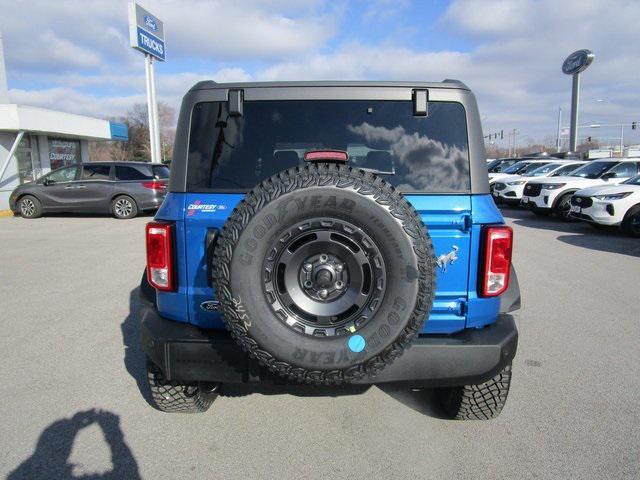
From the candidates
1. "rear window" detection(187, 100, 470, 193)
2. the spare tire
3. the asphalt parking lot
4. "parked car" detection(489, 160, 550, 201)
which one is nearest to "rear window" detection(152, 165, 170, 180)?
the asphalt parking lot

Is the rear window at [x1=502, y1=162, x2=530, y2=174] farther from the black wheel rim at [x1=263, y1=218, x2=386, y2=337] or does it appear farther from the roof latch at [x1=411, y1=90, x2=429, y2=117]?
the black wheel rim at [x1=263, y1=218, x2=386, y2=337]

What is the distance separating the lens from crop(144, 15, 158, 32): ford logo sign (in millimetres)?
22822

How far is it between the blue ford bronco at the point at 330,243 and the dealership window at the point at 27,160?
1670 centimetres

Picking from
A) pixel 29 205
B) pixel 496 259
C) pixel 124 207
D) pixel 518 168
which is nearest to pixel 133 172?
pixel 124 207

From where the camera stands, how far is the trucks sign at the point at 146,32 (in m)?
21.5

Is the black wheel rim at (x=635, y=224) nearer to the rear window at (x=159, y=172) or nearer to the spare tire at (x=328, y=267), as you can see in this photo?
the spare tire at (x=328, y=267)

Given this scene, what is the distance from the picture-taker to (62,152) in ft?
61.3

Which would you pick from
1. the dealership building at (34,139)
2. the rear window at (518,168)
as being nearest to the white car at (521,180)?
the rear window at (518,168)

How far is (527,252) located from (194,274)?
7.44 meters

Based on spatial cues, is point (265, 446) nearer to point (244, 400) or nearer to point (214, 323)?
point (244, 400)

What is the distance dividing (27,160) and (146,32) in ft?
32.6

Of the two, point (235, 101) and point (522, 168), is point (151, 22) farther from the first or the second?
point (235, 101)

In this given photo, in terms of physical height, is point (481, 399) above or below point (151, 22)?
below

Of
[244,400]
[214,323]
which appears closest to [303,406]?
[244,400]
